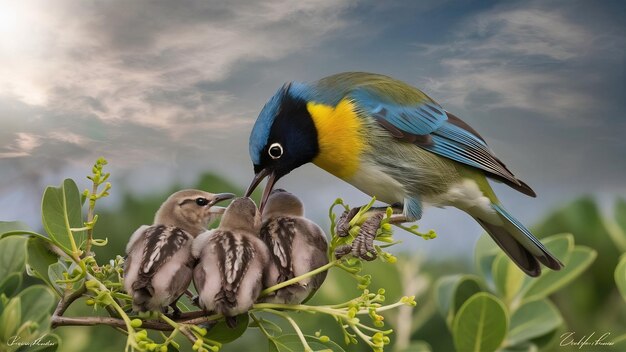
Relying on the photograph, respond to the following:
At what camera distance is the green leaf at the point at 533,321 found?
78.2 inches

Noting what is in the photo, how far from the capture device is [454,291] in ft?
6.65

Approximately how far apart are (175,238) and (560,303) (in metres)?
1.20

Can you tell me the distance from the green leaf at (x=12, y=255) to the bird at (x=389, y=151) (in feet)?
2.79

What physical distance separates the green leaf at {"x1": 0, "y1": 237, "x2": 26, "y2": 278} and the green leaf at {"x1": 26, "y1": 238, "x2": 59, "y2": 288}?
0.43 feet

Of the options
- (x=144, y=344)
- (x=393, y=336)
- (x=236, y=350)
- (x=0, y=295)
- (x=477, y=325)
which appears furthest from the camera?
(x=236, y=350)

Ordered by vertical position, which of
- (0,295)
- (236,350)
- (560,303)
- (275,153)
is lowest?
(236,350)

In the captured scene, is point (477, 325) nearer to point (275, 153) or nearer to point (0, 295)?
point (275, 153)

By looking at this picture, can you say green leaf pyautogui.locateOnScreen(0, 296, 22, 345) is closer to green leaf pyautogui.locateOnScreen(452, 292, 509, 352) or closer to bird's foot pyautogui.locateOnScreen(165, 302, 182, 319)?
bird's foot pyautogui.locateOnScreen(165, 302, 182, 319)

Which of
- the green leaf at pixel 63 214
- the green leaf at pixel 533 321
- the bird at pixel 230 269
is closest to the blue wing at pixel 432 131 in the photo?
the green leaf at pixel 533 321

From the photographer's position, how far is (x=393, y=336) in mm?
2225

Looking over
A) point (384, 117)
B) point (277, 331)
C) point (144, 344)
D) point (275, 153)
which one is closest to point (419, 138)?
point (384, 117)

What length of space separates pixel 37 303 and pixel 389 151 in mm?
1325

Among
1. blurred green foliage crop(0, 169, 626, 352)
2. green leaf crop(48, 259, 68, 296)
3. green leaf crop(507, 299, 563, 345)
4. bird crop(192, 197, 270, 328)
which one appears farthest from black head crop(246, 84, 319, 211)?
green leaf crop(507, 299, 563, 345)

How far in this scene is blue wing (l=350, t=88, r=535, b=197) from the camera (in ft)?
8.21
